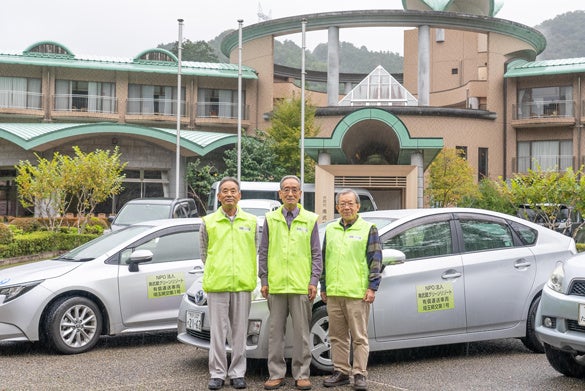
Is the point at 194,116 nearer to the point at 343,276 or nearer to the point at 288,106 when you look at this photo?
the point at 288,106

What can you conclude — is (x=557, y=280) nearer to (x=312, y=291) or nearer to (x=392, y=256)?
(x=392, y=256)

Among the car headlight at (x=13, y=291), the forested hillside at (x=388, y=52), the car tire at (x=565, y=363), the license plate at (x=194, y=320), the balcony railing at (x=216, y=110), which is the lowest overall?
the car tire at (x=565, y=363)

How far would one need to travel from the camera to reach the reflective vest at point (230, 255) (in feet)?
20.6

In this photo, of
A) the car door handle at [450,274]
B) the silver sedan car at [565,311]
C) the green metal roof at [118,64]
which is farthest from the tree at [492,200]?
the silver sedan car at [565,311]

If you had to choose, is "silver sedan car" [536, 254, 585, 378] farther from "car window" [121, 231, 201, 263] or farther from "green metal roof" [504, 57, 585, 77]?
"green metal roof" [504, 57, 585, 77]

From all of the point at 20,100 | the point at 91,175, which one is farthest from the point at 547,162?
the point at 20,100

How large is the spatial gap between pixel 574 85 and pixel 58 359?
122ft

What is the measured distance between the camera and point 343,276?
6.21 meters

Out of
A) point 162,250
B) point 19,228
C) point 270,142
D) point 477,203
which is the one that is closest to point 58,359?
point 162,250

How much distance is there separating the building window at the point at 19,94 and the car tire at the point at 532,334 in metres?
35.0

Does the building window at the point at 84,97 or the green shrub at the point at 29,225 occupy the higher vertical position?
the building window at the point at 84,97

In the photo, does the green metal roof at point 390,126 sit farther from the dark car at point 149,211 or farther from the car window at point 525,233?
the car window at point 525,233

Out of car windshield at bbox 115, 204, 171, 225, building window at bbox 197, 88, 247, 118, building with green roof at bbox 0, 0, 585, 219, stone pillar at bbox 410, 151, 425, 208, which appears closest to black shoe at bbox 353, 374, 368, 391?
car windshield at bbox 115, 204, 171, 225

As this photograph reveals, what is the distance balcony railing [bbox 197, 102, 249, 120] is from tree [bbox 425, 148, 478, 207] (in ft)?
39.5
